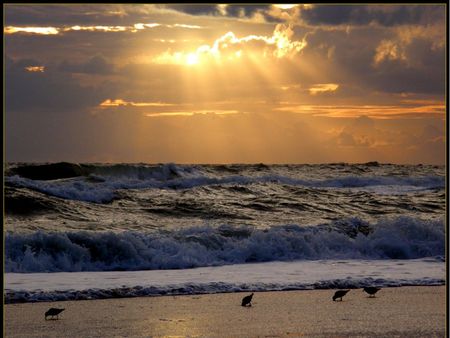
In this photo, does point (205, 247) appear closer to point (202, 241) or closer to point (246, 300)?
point (202, 241)

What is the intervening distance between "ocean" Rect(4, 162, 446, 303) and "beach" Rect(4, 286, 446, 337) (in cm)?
74

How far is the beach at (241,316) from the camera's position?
272 inches

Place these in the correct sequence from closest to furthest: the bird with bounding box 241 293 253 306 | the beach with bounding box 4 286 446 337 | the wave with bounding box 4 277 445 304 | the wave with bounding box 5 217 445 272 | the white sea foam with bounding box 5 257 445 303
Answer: the beach with bounding box 4 286 446 337, the bird with bounding box 241 293 253 306, the wave with bounding box 4 277 445 304, the white sea foam with bounding box 5 257 445 303, the wave with bounding box 5 217 445 272

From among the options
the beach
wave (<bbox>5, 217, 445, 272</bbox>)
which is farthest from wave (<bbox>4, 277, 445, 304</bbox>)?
wave (<bbox>5, 217, 445, 272</bbox>)

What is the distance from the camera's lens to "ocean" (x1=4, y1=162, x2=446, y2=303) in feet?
34.7

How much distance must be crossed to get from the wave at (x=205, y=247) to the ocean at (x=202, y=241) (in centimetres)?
2

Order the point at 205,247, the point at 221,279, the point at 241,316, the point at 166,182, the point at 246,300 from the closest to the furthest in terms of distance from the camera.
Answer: the point at 241,316
the point at 246,300
the point at 221,279
the point at 205,247
the point at 166,182

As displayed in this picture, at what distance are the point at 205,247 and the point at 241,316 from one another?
6.43 meters

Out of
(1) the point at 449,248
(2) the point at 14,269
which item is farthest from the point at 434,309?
(2) the point at 14,269

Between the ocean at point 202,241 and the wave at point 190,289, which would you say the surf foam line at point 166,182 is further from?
the wave at point 190,289

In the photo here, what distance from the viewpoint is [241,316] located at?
7758mm

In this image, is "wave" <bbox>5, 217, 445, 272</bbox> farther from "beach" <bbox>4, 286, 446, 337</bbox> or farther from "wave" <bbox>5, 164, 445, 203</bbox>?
"wave" <bbox>5, 164, 445, 203</bbox>

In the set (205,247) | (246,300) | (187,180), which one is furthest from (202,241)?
(187,180)

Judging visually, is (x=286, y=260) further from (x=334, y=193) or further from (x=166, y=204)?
(x=334, y=193)
